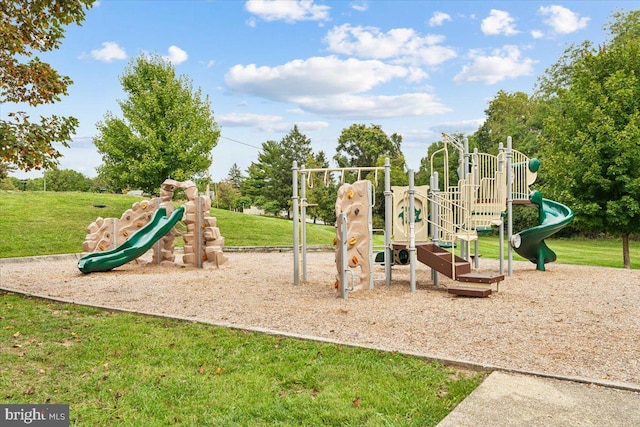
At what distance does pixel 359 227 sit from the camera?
9.29 meters

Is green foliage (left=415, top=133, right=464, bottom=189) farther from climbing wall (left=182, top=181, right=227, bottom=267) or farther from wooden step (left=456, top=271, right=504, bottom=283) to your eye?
wooden step (left=456, top=271, right=504, bottom=283)

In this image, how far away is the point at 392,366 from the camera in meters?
4.74

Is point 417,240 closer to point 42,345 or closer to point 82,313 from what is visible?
point 82,313

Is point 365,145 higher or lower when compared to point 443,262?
higher

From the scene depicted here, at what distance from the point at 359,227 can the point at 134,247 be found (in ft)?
21.6

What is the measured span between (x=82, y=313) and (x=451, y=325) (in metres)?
5.41

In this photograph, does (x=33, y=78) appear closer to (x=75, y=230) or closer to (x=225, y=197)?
(x=75, y=230)

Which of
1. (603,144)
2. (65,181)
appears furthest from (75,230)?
(65,181)

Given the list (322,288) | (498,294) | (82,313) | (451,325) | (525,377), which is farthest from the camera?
(322,288)

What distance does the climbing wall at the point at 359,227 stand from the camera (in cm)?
928

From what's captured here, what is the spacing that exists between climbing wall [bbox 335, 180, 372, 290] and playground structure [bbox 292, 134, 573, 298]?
2cm

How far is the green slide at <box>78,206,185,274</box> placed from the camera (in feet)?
40.5

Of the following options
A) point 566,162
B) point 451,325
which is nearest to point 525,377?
point 451,325

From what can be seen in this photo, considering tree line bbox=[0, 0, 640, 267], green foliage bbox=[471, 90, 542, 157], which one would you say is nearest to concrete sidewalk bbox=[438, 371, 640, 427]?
tree line bbox=[0, 0, 640, 267]
